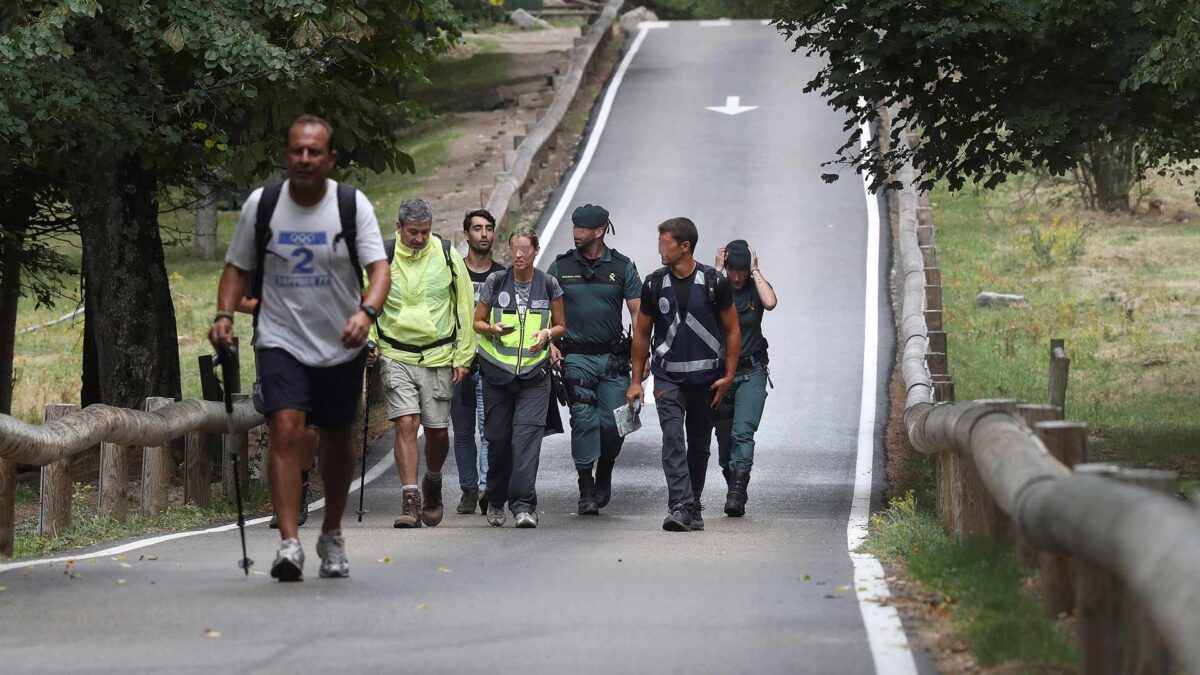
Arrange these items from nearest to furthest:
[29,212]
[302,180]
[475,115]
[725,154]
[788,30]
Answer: [302,180] < [788,30] < [29,212] < [725,154] < [475,115]

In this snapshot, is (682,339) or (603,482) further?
(603,482)

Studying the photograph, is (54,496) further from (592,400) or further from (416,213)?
(592,400)

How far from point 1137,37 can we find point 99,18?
785 cm

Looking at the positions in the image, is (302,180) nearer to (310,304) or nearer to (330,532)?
(310,304)

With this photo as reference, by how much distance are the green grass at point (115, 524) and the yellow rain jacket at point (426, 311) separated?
1.85 meters

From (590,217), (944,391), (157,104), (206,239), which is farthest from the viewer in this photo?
(206,239)

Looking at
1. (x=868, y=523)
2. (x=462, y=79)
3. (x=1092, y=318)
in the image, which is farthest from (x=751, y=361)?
(x=462, y=79)

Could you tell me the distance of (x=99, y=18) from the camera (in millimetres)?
14727

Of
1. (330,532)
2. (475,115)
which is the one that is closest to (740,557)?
(330,532)

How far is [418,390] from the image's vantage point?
1204 centimetres

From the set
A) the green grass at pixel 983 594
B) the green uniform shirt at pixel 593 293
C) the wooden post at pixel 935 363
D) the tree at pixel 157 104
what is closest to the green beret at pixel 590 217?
the green uniform shirt at pixel 593 293

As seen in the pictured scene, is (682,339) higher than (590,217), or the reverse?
(590,217)

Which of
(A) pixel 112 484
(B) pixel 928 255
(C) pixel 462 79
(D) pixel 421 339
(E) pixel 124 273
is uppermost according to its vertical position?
(C) pixel 462 79

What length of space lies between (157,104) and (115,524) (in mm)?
4199
